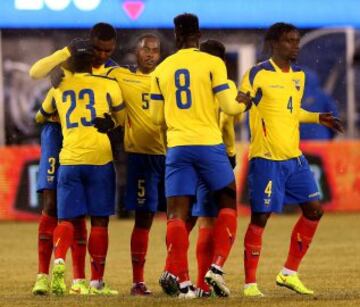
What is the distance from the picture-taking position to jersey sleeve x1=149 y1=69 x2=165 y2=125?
1110 cm

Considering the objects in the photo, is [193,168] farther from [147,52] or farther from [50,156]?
[50,156]

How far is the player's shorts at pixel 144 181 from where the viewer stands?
1191cm

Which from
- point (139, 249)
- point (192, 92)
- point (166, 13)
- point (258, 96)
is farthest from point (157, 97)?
point (166, 13)

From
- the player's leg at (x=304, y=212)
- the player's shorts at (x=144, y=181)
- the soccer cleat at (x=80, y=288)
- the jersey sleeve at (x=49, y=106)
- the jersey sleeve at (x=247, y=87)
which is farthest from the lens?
the player's shorts at (x=144, y=181)

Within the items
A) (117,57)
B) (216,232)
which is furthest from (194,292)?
(117,57)

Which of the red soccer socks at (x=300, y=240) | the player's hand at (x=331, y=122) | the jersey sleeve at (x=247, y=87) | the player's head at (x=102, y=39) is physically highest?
the player's head at (x=102, y=39)

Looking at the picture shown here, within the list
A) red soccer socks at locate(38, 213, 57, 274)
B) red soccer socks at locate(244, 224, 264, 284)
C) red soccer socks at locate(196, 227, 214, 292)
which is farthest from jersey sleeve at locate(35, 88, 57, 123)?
red soccer socks at locate(244, 224, 264, 284)

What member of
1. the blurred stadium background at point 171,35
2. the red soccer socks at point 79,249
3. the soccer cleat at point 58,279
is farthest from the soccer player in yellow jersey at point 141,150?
the blurred stadium background at point 171,35

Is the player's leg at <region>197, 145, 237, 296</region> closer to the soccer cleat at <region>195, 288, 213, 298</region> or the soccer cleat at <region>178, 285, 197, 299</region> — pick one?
the soccer cleat at <region>178, 285, 197, 299</region>

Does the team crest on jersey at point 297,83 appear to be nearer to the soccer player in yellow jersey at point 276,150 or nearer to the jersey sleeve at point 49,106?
the soccer player in yellow jersey at point 276,150

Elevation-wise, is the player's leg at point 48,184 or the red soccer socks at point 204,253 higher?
the player's leg at point 48,184

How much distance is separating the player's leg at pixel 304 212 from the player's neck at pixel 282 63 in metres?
0.74

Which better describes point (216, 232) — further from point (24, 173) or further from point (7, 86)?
point (7, 86)

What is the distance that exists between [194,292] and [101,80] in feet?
6.45
